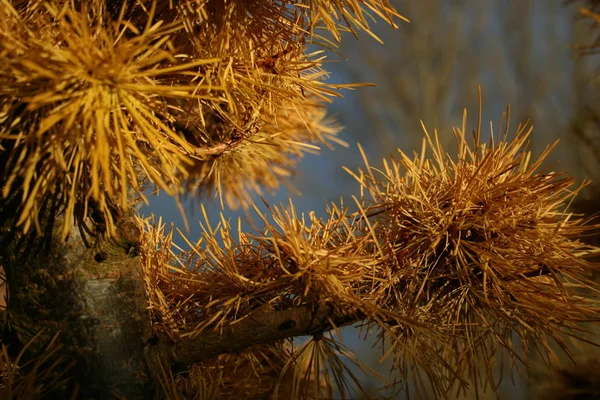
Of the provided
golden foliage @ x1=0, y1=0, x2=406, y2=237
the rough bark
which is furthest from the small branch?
golden foliage @ x1=0, y1=0, x2=406, y2=237

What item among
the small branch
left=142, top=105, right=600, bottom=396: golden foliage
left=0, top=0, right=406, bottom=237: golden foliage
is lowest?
the small branch

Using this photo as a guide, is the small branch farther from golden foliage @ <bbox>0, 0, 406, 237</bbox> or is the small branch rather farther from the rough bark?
golden foliage @ <bbox>0, 0, 406, 237</bbox>

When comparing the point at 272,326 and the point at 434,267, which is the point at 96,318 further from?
the point at 434,267

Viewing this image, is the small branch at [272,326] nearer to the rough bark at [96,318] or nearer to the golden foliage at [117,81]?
the rough bark at [96,318]

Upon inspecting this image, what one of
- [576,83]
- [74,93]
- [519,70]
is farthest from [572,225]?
[519,70]

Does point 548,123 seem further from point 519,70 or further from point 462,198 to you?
point 462,198

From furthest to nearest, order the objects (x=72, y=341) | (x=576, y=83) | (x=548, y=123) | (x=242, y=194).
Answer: (x=548, y=123) < (x=576, y=83) < (x=242, y=194) < (x=72, y=341)

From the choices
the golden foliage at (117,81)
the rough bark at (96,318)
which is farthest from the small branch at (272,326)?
the golden foliage at (117,81)

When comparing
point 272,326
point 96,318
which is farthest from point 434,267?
point 96,318
